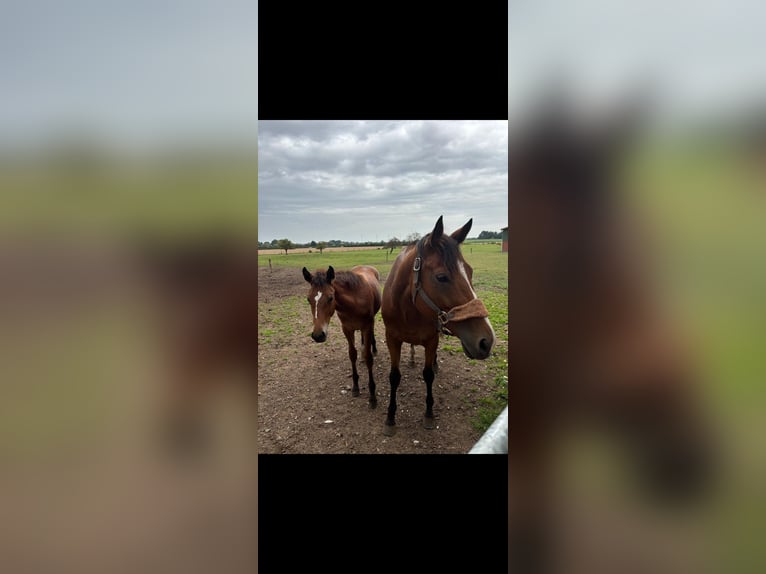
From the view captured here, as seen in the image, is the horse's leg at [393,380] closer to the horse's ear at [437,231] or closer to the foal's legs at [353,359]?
the foal's legs at [353,359]

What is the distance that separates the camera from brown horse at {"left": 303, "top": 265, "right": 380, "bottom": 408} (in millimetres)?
3992

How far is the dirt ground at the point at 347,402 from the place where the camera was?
3.76m
